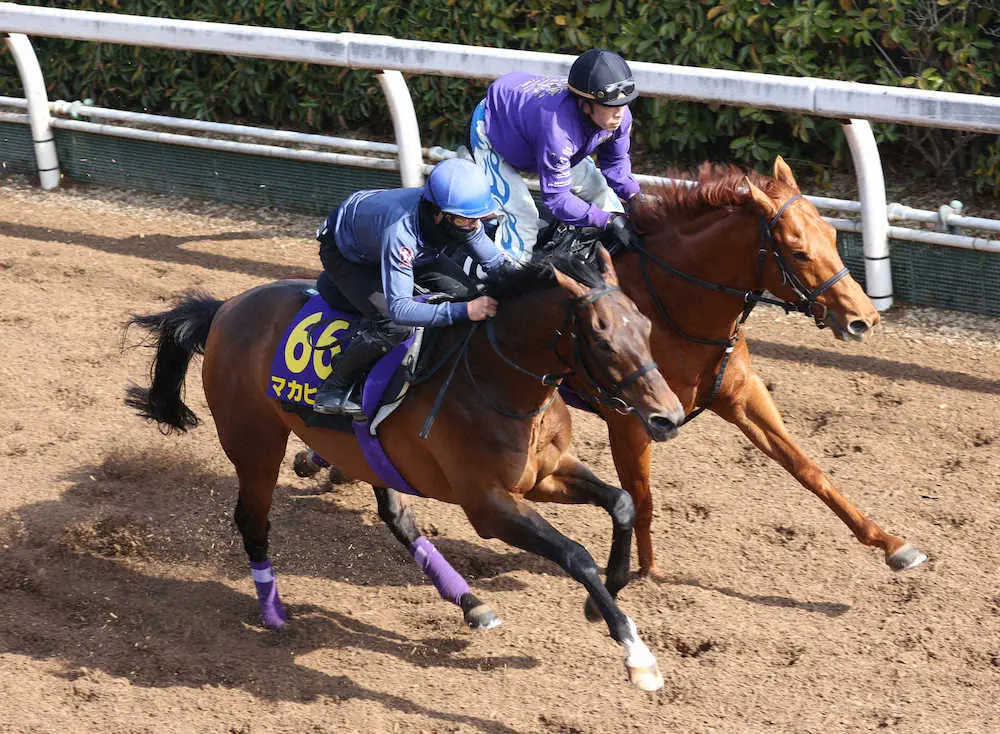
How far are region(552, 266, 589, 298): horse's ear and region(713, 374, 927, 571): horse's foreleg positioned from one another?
4.34 feet

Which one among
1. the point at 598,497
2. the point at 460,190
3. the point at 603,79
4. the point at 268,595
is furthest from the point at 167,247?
the point at 598,497

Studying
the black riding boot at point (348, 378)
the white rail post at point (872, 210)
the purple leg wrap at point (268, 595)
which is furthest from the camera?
the white rail post at point (872, 210)

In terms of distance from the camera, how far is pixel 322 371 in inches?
189

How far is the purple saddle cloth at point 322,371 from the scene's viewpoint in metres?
4.66

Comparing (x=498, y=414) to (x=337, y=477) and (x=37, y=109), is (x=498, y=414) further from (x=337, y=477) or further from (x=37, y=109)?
(x=37, y=109)

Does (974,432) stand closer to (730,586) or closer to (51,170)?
(730,586)

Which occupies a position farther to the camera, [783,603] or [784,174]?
[783,603]

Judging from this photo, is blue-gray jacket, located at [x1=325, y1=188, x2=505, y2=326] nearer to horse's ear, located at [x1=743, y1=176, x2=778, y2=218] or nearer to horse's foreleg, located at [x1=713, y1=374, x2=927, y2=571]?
horse's ear, located at [x1=743, y1=176, x2=778, y2=218]

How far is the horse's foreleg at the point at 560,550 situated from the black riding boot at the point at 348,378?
602 millimetres

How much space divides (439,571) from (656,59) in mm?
4315

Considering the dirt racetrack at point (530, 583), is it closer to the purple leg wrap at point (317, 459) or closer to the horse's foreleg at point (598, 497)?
the purple leg wrap at point (317, 459)

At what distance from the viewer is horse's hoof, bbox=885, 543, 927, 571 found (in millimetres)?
4973

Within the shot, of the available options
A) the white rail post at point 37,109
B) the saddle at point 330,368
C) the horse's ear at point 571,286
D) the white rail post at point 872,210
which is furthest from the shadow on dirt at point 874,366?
the white rail post at point 37,109

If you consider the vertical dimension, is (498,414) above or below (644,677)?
above
